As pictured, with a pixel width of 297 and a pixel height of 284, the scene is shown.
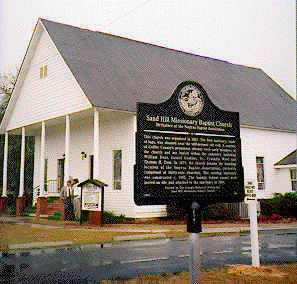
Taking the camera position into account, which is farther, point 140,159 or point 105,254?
point 105,254

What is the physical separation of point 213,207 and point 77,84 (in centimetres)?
906

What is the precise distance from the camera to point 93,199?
15633 millimetres

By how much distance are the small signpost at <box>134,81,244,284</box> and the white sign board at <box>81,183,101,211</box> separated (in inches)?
420

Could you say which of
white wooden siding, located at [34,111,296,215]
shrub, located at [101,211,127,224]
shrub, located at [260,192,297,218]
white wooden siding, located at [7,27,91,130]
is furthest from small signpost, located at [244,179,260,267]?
shrub, located at [260,192,297,218]

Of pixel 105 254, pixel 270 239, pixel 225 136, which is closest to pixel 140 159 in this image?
pixel 225 136

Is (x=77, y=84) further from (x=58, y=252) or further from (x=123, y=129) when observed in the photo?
(x=58, y=252)

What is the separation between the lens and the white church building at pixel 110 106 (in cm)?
1823

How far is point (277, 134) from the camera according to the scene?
24.3m

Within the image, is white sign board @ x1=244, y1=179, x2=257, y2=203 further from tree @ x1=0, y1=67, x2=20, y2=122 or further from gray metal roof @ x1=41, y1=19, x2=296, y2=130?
tree @ x1=0, y1=67, x2=20, y2=122

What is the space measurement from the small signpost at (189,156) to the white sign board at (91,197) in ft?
35.0

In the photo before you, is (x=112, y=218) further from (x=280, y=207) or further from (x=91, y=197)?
(x=280, y=207)

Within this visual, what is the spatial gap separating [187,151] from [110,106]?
40.5 feet

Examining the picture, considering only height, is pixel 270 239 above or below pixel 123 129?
below

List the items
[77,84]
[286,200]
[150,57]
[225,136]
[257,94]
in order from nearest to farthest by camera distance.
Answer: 1. [225,136]
2. [77,84]
3. [286,200]
4. [150,57]
5. [257,94]
